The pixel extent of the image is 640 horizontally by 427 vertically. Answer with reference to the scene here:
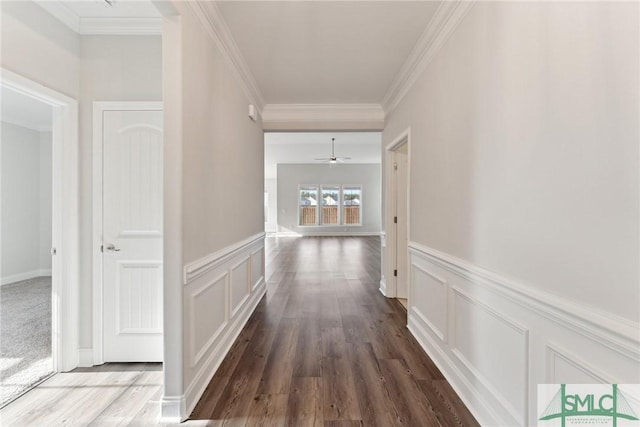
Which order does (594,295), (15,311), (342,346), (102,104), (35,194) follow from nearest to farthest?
(594,295) < (102,104) < (342,346) < (15,311) < (35,194)

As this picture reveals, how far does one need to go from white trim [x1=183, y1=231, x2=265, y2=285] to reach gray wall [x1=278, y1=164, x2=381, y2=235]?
9.57m

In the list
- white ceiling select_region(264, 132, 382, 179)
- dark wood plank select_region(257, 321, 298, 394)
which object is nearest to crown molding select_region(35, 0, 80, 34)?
dark wood plank select_region(257, 321, 298, 394)

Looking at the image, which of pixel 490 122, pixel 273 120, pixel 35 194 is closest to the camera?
pixel 490 122

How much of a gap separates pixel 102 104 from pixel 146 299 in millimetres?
1611

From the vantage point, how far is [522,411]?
55.6 inches

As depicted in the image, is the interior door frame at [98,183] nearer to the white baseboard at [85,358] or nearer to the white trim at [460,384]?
the white baseboard at [85,358]

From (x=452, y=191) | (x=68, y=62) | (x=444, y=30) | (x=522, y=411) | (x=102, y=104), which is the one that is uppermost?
(x=444, y=30)

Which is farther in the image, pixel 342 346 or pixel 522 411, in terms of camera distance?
pixel 342 346

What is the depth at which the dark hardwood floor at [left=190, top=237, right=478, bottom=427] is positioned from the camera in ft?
5.90

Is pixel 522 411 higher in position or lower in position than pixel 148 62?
lower

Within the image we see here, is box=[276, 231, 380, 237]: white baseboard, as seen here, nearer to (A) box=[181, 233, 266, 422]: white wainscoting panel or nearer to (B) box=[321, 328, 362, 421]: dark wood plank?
(A) box=[181, 233, 266, 422]: white wainscoting panel

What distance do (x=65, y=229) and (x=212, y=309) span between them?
1318 mm

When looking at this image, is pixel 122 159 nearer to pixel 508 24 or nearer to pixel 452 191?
pixel 452 191

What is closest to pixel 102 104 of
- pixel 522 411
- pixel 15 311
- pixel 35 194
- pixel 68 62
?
pixel 68 62
